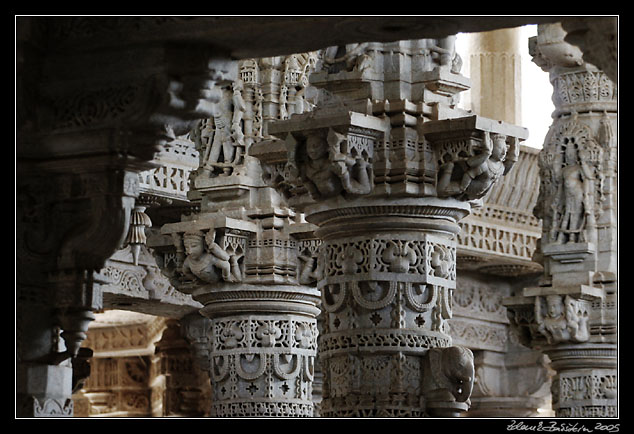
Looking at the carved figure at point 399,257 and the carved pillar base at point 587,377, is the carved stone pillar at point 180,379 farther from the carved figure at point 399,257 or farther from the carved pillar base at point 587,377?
the carved figure at point 399,257

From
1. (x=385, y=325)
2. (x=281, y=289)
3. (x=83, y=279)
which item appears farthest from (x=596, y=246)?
(x=83, y=279)

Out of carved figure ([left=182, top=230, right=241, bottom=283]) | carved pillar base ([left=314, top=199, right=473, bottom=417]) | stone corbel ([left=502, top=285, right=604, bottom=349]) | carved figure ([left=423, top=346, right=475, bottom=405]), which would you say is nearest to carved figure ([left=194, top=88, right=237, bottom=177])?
carved figure ([left=182, top=230, right=241, bottom=283])

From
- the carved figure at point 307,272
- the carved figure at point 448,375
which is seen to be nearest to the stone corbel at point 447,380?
the carved figure at point 448,375

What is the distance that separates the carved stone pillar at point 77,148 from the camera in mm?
7676

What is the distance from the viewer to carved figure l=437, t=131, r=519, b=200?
10.2 metres

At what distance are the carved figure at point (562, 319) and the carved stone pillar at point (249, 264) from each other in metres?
1.77

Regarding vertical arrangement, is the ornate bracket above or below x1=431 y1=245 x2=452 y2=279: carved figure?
above

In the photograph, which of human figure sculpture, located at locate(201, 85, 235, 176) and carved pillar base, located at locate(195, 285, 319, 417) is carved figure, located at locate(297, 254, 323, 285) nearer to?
carved pillar base, located at locate(195, 285, 319, 417)

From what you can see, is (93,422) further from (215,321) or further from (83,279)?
(215,321)

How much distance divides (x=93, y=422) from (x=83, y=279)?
0.97m

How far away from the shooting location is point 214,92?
25.6 ft

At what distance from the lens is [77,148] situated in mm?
7906

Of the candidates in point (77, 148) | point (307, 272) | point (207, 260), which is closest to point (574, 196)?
point (307, 272)

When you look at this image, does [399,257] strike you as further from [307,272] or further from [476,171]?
[307,272]
